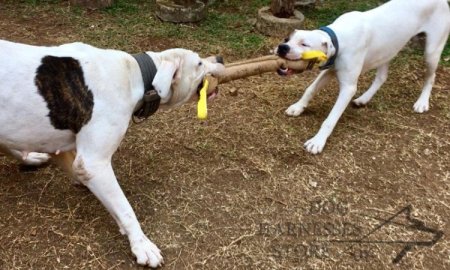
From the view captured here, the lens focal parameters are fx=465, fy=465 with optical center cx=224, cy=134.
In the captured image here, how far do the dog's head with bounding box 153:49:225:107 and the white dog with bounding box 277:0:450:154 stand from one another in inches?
38.3

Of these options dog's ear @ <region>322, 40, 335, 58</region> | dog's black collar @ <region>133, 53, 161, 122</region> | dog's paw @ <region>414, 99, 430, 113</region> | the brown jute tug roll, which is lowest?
dog's paw @ <region>414, 99, 430, 113</region>

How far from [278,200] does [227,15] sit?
13.0ft

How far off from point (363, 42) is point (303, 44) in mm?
671

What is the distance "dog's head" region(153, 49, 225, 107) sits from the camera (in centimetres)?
295

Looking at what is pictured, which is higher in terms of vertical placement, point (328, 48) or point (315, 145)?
point (328, 48)

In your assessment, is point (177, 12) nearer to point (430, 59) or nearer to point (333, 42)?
point (333, 42)

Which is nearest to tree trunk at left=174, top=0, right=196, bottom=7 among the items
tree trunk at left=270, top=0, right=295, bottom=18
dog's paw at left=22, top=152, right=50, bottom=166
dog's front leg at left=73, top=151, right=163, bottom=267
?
tree trunk at left=270, top=0, right=295, bottom=18

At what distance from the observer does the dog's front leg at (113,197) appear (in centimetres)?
286

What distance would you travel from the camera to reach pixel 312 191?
149 inches

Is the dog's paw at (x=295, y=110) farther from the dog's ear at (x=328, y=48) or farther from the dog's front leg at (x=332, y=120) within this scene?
the dog's ear at (x=328, y=48)

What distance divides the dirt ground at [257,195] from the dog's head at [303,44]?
2.91 feet

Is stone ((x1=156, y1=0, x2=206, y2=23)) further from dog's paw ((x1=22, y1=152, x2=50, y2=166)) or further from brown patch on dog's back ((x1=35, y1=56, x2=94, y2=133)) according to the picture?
brown patch on dog's back ((x1=35, y1=56, x2=94, y2=133))

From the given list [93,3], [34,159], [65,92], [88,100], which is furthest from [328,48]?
[93,3]

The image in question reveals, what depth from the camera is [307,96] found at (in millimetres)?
4723
